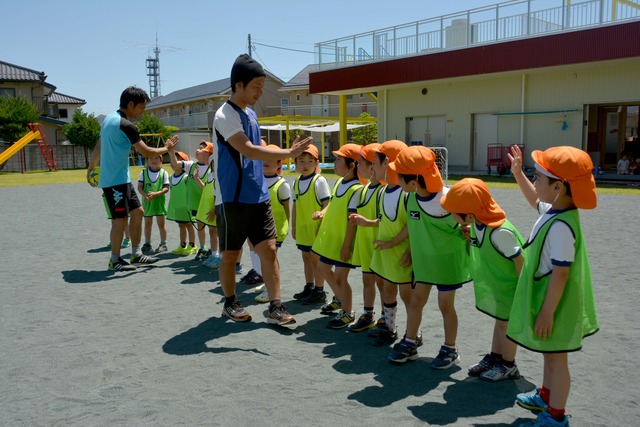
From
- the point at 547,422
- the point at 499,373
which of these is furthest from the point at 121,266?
the point at 547,422

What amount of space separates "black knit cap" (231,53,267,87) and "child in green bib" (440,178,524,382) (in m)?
2.23

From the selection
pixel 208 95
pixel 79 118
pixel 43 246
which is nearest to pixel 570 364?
pixel 43 246

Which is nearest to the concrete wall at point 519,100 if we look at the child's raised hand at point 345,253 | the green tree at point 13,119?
the child's raised hand at point 345,253

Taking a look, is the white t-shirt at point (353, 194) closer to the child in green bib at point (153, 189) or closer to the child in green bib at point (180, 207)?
the child in green bib at point (180, 207)

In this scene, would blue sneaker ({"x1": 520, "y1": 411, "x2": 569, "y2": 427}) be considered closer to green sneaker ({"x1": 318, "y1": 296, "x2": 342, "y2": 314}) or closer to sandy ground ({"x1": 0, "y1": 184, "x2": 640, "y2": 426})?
sandy ground ({"x1": 0, "y1": 184, "x2": 640, "y2": 426})

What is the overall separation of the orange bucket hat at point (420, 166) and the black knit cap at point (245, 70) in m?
1.74

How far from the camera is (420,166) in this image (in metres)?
3.91

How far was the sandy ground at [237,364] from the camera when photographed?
3387 mm

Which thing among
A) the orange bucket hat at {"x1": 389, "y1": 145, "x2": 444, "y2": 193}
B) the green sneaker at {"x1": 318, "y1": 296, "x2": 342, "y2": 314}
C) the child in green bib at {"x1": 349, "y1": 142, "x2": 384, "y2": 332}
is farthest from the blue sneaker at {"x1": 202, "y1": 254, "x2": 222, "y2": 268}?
the orange bucket hat at {"x1": 389, "y1": 145, "x2": 444, "y2": 193}

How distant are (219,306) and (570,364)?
11.0 feet

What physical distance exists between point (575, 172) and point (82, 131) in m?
47.2

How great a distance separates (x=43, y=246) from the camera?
9609 millimetres

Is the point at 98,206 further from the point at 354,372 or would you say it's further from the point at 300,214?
the point at 354,372

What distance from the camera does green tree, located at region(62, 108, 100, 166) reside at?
148 feet
